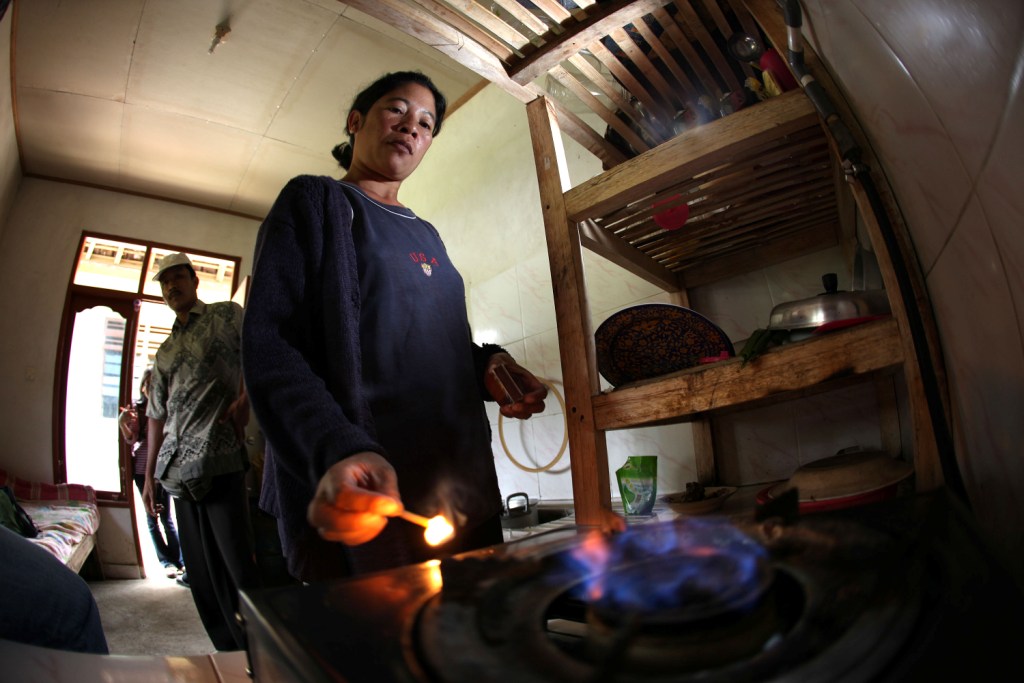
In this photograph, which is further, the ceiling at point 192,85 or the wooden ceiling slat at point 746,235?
the ceiling at point 192,85

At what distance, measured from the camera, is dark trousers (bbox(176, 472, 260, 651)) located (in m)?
1.20

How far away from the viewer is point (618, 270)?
135 cm

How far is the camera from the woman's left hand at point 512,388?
22.7 inches

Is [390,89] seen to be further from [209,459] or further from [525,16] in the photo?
[209,459]

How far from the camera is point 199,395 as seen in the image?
4.19 ft

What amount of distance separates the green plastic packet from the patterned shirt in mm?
1032

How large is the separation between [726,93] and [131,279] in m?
2.29

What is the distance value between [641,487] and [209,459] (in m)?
1.10

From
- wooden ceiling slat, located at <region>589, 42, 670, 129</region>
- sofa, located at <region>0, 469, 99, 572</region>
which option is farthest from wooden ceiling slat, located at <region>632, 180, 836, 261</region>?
sofa, located at <region>0, 469, 99, 572</region>

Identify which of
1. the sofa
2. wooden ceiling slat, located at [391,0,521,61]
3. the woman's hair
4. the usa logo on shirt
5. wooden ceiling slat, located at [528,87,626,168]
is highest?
wooden ceiling slat, located at [391,0,521,61]

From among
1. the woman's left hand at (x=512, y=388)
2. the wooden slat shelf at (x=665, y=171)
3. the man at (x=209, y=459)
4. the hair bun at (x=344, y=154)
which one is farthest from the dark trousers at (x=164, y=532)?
the wooden slat shelf at (x=665, y=171)

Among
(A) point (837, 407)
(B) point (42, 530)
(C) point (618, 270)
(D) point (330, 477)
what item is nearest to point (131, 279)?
(B) point (42, 530)

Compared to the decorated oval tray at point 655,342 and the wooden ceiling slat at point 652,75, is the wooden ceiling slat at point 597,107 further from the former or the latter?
the decorated oval tray at point 655,342

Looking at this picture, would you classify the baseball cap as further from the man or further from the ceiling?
the ceiling
